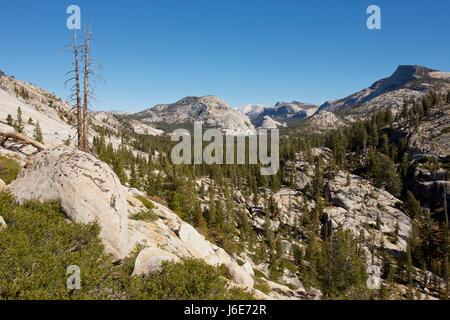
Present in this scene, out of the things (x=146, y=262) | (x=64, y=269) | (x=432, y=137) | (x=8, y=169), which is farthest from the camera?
(x=432, y=137)

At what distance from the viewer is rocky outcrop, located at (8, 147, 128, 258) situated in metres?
10.4

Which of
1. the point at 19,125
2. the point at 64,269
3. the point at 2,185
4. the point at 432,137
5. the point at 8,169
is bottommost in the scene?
the point at 64,269

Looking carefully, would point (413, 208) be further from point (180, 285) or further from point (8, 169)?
point (8, 169)

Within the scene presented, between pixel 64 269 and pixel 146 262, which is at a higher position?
pixel 64 269

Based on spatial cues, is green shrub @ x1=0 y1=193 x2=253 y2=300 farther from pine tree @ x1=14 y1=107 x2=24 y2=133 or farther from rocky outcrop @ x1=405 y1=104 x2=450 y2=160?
rocky outcrop @ x1=405 y1=104 x2=450 y2=160

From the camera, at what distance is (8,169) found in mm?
13234

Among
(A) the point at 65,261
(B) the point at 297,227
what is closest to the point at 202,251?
(A) the point at 65,261

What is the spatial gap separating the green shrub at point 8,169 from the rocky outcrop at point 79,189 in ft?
4.72

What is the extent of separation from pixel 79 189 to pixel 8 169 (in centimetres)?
710

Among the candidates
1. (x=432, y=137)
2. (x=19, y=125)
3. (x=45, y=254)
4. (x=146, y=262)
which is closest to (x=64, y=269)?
(x=45, y=254)

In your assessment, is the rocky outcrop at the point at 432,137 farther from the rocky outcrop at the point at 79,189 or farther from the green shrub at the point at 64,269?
the rocky outcrop at the point at 79,189

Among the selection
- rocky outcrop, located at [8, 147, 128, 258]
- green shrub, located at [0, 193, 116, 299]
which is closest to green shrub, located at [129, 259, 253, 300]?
green shrub, located at [0, 193, 116, 299]
